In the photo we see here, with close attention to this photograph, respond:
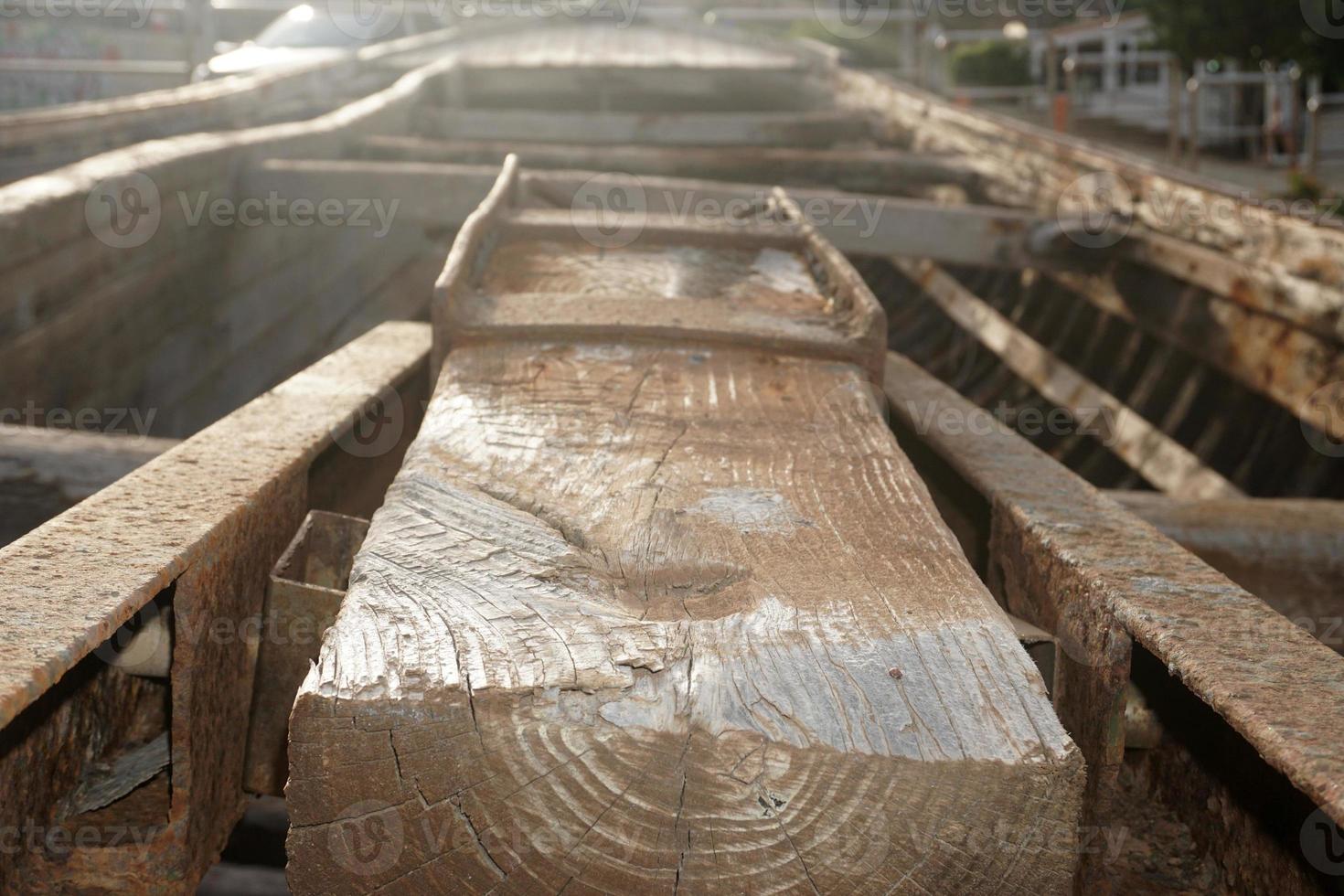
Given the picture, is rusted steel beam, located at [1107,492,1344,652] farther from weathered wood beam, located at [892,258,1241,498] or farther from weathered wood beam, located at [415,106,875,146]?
weathered wood beam, located at [415,106,875,146]

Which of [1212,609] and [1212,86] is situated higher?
[1212,86]

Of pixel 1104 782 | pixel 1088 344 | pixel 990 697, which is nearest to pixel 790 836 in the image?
pixel 990 697

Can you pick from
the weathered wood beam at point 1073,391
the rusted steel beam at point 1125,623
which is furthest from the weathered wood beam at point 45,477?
the weathered wood beam at point 1073,391

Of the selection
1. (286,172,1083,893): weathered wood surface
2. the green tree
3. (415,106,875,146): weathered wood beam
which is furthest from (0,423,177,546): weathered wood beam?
the green tree

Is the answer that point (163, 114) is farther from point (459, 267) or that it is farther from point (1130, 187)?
point (1130, 187)

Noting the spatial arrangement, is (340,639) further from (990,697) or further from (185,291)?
(185,291)

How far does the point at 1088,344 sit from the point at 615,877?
14.8ft

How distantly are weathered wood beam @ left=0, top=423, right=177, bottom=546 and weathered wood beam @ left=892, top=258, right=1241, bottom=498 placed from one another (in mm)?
2802

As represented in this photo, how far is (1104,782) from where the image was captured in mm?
1473

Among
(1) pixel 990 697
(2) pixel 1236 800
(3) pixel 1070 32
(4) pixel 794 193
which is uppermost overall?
(3) pixel 1070 32

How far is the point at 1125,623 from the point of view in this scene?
53.9 inches

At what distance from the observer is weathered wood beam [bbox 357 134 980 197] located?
5645 millimetres

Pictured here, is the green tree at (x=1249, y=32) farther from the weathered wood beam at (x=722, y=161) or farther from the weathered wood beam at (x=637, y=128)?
the weathered wood beam at (x=722, y=161)

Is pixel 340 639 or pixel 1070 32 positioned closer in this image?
pixel 340 639
